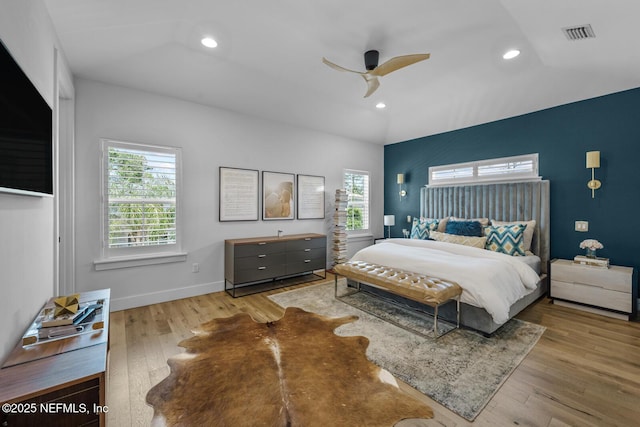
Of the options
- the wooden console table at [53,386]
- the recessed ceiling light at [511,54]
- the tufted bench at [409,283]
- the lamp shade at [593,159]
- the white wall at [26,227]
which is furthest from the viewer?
the lamp shade at [593,159]

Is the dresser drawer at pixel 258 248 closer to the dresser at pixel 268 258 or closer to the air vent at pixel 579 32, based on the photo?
the dresser at pixel 268 258

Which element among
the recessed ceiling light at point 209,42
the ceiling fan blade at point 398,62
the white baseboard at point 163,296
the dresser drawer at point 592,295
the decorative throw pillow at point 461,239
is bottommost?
the white baseboard at point 163,296

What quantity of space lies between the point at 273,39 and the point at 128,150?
2.25m

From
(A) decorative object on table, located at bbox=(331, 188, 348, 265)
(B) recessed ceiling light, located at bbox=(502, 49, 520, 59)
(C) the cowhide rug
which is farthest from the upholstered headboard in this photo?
(C) the cowhide rug

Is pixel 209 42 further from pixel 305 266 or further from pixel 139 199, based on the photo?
pixel 305 266

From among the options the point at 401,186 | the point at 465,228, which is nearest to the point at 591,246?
the point at 465,228

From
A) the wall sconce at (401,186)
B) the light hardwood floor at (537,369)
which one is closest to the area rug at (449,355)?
the light hardwood floor at (537,369)

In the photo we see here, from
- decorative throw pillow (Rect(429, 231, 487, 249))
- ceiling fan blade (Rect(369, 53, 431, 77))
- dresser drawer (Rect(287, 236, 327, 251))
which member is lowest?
dresser drawer (Rect(287, 236, 327, 251))

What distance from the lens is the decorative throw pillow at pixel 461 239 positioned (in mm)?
3965

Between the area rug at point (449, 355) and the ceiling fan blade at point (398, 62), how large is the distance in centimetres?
266

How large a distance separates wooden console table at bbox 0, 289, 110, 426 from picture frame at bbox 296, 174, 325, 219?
12.3 feet

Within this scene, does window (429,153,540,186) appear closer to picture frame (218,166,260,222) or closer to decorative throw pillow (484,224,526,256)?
decorative throw pillow (484,224,526,256)

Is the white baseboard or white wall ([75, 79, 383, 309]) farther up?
white wall ([75, 79, 383, 309])

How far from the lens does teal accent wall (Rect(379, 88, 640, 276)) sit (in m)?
3.38
